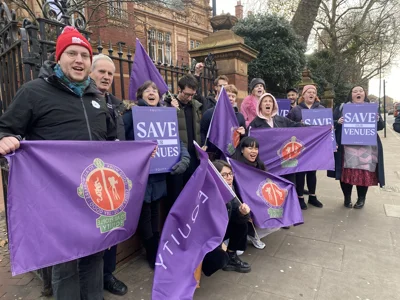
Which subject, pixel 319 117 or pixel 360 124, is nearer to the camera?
pixel 360 124

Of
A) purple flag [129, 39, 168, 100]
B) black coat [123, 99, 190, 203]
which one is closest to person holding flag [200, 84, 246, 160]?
purple flag [129, 39, 168, 100]

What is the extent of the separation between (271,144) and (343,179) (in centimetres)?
160

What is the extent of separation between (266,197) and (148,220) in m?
1.36

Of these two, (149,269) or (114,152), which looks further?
(149,269)

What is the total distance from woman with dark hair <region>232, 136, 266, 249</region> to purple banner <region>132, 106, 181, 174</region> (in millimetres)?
862

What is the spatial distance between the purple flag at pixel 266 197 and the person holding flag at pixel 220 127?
56cm

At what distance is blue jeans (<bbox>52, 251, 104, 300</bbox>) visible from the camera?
2.03 m

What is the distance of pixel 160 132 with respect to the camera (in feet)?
10.2

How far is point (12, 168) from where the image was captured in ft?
5.81

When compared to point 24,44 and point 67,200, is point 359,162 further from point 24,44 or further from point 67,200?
point 24,44

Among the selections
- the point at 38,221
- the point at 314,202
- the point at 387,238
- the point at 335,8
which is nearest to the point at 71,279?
the point at 38,221

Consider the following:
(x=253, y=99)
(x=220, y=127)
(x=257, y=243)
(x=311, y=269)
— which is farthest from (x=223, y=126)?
(x=311, y=269)

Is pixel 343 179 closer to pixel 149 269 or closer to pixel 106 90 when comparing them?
pixel 149 269

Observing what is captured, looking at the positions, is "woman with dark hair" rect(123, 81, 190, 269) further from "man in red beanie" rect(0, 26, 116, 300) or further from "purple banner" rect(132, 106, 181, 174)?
"man in red beanie" rect(0, 26, 116, 300)
